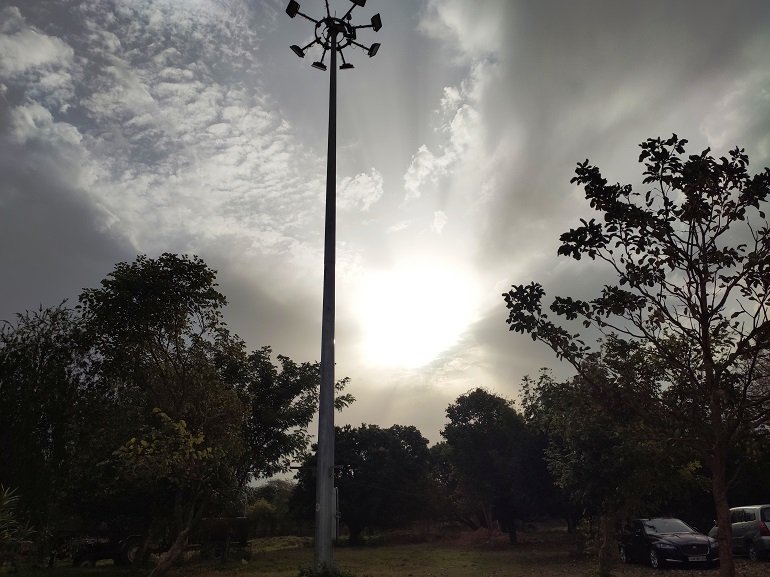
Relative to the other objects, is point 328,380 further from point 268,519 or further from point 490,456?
point 268,519

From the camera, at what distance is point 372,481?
163 ft

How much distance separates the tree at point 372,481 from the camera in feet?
160

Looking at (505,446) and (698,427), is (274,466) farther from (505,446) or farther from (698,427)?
(698,427)

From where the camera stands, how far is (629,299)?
335 inches

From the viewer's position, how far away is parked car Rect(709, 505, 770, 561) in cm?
2197

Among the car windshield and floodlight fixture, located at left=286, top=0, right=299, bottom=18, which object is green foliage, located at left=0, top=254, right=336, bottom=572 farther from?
the car windshield

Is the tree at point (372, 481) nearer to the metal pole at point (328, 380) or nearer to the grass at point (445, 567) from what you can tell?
the grass at point (445, 567)

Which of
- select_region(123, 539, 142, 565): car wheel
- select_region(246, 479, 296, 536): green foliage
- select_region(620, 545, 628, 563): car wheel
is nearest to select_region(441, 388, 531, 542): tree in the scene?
select_region(620, 545, 628, 563): car wheel

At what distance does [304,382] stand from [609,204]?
31084 mm

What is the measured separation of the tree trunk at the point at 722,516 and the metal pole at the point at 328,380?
21.1 feet

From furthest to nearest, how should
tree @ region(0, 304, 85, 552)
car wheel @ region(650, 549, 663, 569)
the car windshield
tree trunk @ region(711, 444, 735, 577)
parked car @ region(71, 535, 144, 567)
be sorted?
parked car @ region(71, 535, 144, 567) < the car windshield < car wheel @ region(650, 549, 663, 569) < tree @ region(0, 304, 85, 552) < tree trunk @ region(711, 444, 735, 577)

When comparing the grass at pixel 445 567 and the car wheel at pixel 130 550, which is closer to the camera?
the grass at pixel 445 567

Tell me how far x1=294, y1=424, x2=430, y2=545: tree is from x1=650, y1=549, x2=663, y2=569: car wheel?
29.8 meters

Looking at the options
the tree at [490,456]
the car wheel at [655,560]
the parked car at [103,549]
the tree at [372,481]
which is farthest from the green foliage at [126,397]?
the tree at [372,481]
